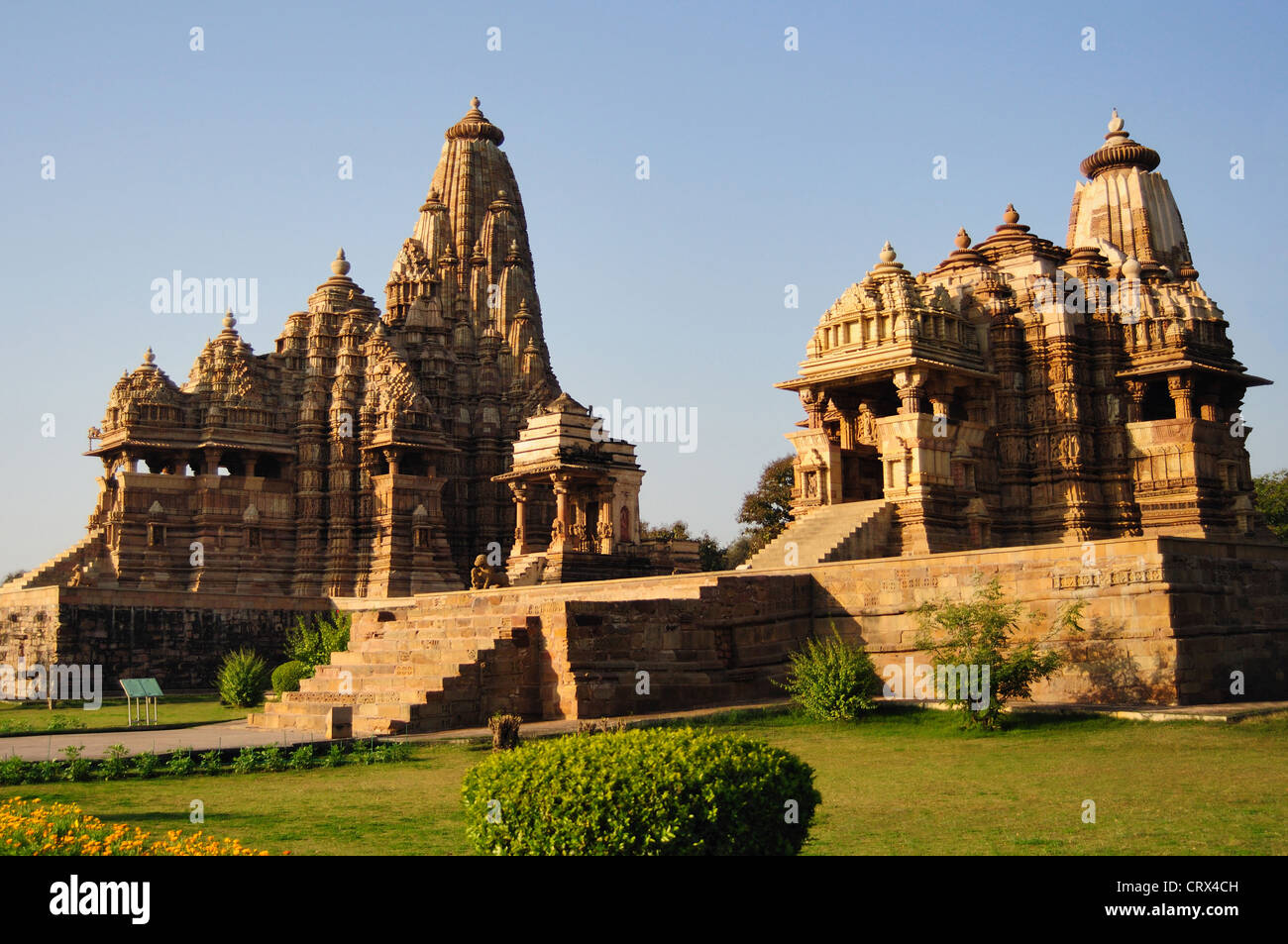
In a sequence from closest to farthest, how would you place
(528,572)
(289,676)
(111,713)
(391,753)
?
1. (391,753)
2. (111,713)
3. (289,676)
4. (528,572)

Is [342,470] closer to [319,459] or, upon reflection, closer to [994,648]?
[319,459]

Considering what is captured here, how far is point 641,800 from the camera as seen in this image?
7.29 m

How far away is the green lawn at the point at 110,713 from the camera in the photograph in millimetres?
23234

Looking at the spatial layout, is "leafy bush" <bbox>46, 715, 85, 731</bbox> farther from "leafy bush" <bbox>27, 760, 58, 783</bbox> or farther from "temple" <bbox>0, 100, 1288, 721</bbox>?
"leafy bush" <bbox>27, 760, 58, 783</bbox>

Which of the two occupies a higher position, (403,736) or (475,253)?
(475,253)

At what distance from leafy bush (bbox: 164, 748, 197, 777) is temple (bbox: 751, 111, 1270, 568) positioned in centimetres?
1553

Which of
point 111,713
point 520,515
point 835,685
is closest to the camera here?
point 835,685

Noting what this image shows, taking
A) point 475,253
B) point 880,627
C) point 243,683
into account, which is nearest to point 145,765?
point 880,627

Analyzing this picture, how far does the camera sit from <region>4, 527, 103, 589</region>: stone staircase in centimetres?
4425

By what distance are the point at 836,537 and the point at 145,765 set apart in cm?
1561
